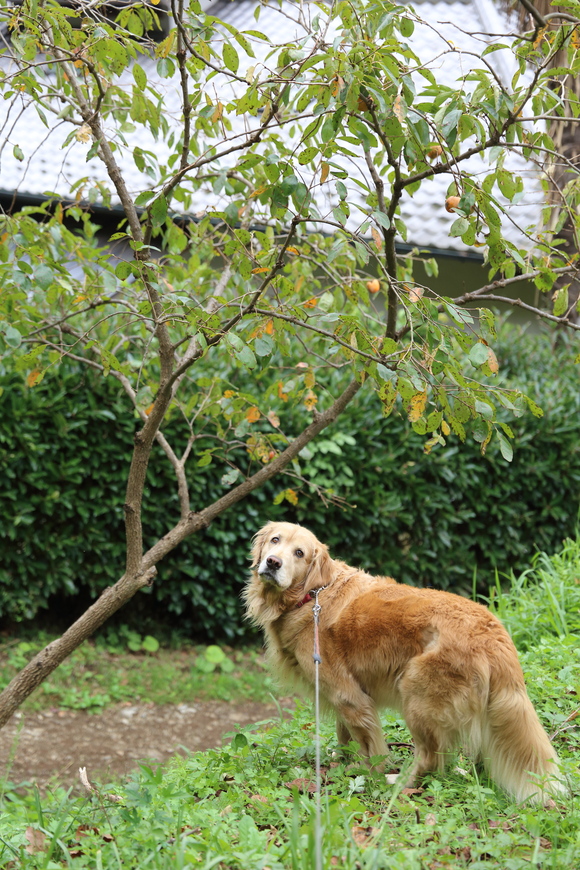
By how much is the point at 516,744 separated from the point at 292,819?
3.48ft

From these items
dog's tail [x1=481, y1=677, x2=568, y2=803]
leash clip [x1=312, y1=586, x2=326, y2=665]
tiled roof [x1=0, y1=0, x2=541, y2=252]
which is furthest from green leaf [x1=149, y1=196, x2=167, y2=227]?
tiled roof [x1=0, y1=0, x2=541, y2=252]

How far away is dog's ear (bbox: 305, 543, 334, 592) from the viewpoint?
11.9 ft

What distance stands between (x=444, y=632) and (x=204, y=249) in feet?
8.96

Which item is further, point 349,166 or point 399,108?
point 349,166

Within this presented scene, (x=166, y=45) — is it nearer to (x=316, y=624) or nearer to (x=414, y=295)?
(x=414, y=295)

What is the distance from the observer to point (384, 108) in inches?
101

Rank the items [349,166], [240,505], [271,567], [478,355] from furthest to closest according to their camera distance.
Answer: [349,166], [240,505], [271,567], [478,355]

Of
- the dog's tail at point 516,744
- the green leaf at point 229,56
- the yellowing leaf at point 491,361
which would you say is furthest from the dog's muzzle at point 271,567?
the green leaf at point 229,56

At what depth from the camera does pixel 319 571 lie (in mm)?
3635

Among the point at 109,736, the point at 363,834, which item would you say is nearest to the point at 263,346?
the point at 363,834

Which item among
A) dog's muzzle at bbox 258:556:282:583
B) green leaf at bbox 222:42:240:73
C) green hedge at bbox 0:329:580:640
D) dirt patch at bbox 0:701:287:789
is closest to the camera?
green leaf at bbox 222:42:240:73

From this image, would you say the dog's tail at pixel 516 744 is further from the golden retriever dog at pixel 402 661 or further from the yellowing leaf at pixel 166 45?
the yellowing leaf at pixel 166 45

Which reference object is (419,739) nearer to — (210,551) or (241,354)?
(241,354)

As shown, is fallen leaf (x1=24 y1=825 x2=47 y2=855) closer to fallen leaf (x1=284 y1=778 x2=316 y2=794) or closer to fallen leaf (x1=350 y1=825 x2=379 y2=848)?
fallen leaf (x1=284 y1=778 x2=316 y2=794)
